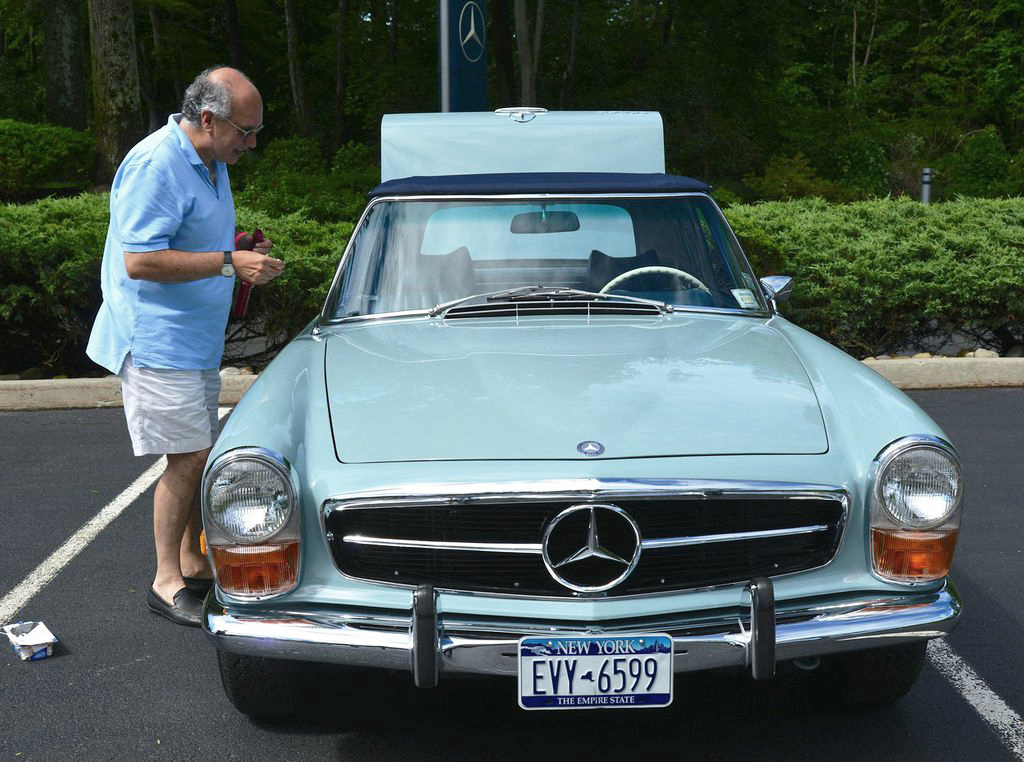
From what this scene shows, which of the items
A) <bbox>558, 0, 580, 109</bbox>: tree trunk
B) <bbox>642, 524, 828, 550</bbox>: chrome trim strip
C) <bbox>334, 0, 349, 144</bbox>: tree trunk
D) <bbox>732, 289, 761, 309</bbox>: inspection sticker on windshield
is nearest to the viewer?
<bbox>642, 524, 828, 550</bbox>: chrome trim strip

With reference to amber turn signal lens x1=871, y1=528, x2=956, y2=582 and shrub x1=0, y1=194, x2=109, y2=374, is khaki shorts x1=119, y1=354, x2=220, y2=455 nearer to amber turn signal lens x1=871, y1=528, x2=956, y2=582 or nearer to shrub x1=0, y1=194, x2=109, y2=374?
amber turn signal lens x1=871, y1=528, x2=956, y2=582

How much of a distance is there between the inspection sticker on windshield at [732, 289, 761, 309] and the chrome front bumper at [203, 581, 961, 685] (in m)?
1.54

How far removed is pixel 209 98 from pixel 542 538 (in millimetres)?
2051

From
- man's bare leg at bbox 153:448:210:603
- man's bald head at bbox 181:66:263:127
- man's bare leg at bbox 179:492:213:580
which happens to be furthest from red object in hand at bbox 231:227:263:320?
man's bare leg at bbox 179:492:213:580

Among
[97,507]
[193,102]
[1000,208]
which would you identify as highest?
[193,102]

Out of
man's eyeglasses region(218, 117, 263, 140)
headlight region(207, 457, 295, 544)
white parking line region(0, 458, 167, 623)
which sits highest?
man's eyeglasses region(218, 117, 263, 140)

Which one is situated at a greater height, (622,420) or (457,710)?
(622,420)

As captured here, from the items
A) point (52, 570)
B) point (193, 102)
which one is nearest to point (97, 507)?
point (52, 570)

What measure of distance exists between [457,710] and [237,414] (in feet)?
3.85

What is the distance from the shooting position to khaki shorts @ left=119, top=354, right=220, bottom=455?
13.8ft

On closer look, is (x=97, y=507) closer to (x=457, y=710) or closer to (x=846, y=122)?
(x=457, y=710)

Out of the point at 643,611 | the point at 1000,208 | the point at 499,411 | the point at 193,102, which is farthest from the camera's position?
the point at 1000,208

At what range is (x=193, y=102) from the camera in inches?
162

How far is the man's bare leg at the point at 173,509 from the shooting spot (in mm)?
4344
